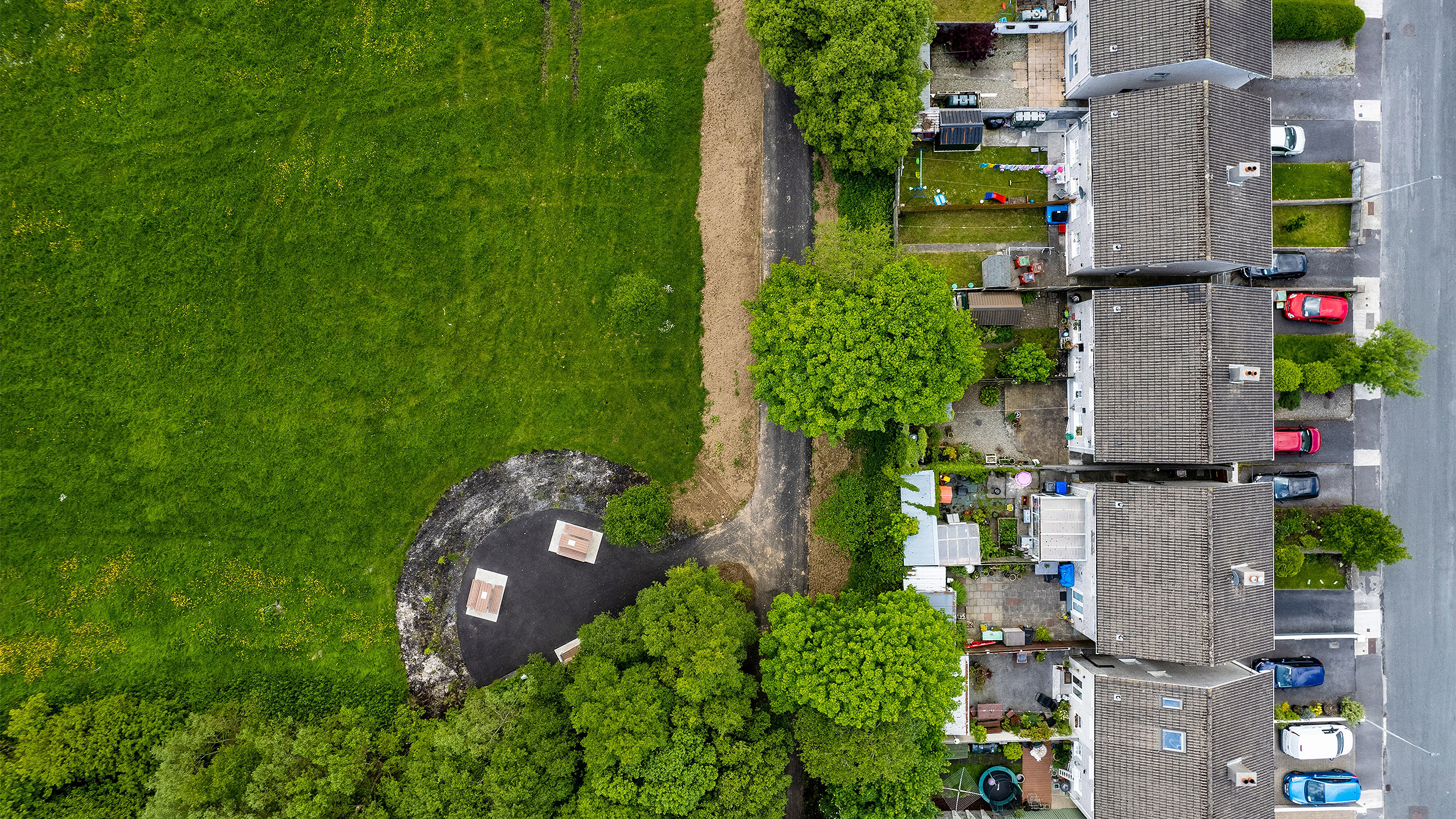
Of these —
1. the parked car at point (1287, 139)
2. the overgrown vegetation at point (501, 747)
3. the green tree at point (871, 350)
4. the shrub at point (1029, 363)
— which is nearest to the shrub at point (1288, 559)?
the shrub at point (1029, 363)

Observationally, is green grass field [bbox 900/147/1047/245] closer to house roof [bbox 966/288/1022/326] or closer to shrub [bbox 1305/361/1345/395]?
house roof [bbox 966/288/1022/326]

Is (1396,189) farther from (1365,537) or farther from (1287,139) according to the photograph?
(1365,537)

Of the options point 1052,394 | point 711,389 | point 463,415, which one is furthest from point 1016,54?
point 463,415

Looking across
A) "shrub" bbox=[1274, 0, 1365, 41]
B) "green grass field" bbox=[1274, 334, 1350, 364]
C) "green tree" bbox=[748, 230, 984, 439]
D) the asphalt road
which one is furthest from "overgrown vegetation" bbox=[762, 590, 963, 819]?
"shrub" bbox=[1274, 0, 1365, 41]

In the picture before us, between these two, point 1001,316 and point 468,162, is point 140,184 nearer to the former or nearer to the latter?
point 468,162

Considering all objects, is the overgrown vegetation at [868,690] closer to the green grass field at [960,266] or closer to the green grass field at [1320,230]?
the green grass field at [960,266]
